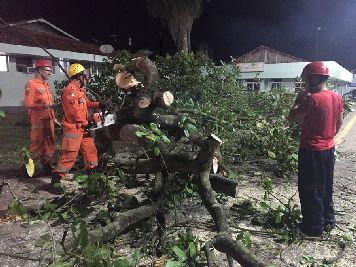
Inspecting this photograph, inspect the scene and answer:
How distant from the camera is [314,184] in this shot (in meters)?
3.42

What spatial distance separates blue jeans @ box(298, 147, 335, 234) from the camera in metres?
3.42

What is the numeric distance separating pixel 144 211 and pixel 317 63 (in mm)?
2290

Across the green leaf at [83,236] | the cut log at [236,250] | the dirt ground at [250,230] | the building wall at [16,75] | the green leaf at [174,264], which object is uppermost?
the building wall at [16,75]

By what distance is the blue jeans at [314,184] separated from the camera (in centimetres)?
342

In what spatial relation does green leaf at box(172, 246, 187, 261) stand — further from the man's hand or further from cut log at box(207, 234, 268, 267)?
the man's hand

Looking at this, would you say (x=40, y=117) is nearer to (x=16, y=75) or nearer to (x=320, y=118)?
(x=320, y=118)

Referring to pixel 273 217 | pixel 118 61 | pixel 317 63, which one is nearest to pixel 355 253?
pixel 273 217

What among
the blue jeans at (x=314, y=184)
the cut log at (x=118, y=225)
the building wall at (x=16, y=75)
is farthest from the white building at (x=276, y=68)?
the cut log at (x=118, y=225)

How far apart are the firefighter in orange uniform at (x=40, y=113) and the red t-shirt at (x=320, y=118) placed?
4.00m

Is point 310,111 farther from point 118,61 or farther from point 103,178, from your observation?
point 118,61

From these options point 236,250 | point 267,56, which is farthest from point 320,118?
point 267,56

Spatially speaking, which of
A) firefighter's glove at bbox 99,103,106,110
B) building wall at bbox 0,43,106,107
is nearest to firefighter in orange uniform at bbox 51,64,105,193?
firefighter's glove at bbox 99,103,106,110

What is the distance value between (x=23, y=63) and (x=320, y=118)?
59.0 feet

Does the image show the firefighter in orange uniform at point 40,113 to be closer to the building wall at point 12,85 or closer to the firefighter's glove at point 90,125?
the firefighter's glove at point 90,125
